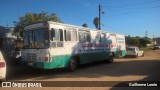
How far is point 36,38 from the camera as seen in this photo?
14.5 meters

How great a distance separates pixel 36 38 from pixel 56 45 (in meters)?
1.30

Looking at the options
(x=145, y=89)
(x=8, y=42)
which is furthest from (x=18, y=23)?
(x=145, y=89)

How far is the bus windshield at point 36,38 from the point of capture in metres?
14.0

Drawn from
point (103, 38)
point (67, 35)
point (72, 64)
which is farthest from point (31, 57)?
point (103, 38)

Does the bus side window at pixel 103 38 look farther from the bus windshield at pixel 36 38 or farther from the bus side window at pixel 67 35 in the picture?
the bus windshield at pixel 36 38

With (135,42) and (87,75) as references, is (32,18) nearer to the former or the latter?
(87,75)

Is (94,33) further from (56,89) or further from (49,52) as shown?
(56,89)

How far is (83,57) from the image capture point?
17938 millimetres

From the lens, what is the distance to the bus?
1395cm

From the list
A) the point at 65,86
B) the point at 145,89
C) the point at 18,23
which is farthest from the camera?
the point at 18,23

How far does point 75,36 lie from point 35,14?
17.7m

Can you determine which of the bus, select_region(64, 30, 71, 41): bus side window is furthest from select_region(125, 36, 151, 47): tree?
select_region(64, 30, 71, 41): bus side window

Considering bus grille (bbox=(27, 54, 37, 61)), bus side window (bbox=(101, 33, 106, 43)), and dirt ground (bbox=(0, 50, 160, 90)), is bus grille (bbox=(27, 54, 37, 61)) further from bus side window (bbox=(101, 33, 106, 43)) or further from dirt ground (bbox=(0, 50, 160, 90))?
bus side window (bbox=(101, 33, 106, 43))

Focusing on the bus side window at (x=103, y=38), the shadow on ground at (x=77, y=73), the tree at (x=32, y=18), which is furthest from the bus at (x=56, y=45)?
the tree at (x=32, y=18)
